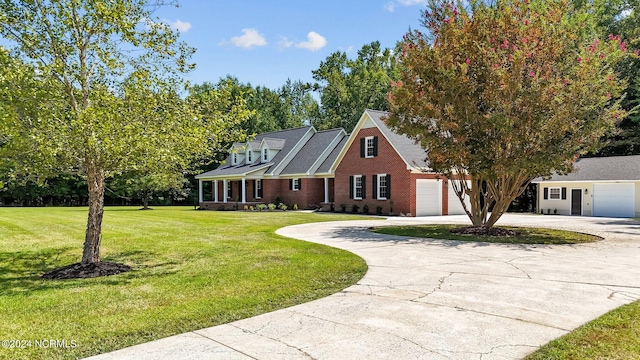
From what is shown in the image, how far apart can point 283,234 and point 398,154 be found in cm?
1277

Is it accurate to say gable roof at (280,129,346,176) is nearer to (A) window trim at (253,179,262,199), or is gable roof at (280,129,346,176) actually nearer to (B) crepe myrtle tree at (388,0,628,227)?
(A) window trim at (253,179,262,199)

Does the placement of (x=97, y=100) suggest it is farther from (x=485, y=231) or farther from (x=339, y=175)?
(x=339, y=175)

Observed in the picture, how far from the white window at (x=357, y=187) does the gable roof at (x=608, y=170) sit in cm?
1071

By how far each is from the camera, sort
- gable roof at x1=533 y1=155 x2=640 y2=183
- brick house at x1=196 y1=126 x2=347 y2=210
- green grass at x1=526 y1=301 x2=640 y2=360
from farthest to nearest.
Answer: brick house at x1=196 y1=126 x2=347 y2=210
gable roof at x1=533 y1=155 x2=640 y2=183
green grass at x1=526 y1=301 x2=640 y2=360

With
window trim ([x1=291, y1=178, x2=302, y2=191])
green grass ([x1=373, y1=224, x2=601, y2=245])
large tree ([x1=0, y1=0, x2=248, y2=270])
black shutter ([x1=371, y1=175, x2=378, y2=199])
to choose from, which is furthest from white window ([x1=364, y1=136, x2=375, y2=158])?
large tree ([x1=0, y1=0, x2=248, y2=270])

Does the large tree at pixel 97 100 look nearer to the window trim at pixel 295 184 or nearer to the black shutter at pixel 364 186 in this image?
the black shutter at pixel 364 186

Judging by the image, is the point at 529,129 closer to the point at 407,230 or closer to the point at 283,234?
the point at 407,230

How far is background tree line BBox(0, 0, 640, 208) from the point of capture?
118 ft

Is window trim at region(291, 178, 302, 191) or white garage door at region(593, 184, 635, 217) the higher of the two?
window trim at region(291, 178, 302, 191)

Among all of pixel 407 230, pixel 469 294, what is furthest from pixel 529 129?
pixel 469 294

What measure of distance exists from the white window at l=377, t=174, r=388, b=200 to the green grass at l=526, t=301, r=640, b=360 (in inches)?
858

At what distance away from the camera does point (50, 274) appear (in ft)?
28.1

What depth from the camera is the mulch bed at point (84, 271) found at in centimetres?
842

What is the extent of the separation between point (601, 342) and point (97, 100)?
860cm
